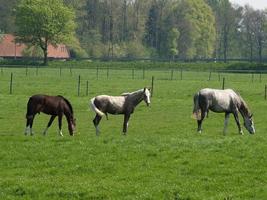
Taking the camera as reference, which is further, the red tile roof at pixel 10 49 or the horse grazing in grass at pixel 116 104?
the red tile roof at pixel 10 49

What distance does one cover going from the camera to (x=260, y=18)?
429 ft

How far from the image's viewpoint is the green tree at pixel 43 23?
95188 mm

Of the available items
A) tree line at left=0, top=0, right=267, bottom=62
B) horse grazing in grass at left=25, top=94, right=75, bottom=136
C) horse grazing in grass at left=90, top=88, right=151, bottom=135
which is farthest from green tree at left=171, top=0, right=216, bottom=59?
horse grazing in grass at left=25, top=94, right=75, bottom=136

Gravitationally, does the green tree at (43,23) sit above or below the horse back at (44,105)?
above

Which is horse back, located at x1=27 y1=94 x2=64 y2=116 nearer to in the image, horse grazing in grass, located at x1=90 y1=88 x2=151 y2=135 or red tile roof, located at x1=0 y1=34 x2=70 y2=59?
horse grazing in grass, located at x1=90 y1=88 x2=151 y2=135

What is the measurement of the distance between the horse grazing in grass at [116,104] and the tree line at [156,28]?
92.7 metres

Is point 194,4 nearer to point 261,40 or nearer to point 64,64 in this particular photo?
point 261,40

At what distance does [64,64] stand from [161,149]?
80612mm

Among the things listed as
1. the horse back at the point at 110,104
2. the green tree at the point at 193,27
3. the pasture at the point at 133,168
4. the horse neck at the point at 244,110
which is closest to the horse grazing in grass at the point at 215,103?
the horse neck at the point at 244,110

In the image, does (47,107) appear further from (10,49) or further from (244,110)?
(10,49)

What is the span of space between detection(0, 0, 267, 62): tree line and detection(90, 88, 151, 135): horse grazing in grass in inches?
3648

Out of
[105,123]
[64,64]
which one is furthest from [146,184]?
[64,64]

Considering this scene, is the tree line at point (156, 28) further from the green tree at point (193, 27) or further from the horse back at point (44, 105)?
the horse back at point (44, 105)

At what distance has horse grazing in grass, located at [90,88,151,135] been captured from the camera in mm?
20188
